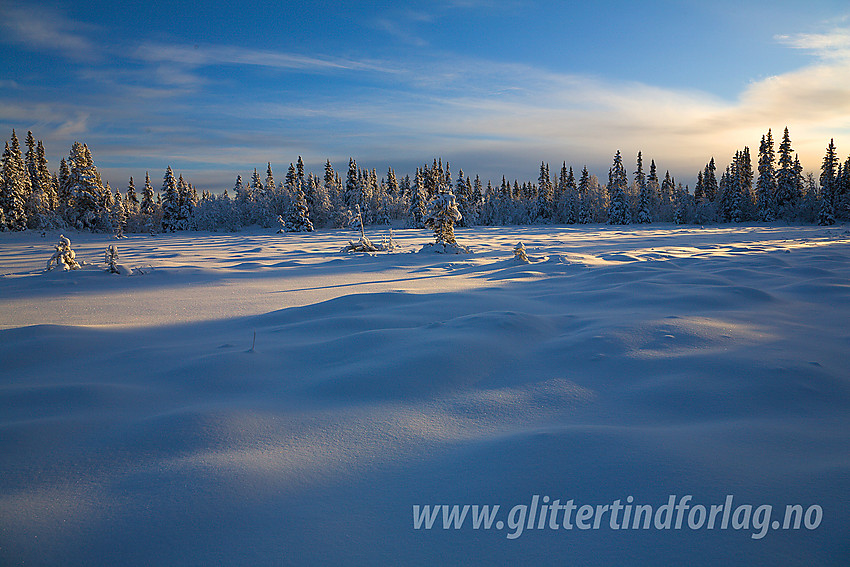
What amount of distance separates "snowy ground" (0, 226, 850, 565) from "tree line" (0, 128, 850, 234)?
2921cm

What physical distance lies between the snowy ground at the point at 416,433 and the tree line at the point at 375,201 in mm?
29213

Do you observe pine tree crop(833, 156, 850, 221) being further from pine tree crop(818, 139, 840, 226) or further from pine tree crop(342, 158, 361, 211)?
pine tree crop(342, 158, 361, 211)

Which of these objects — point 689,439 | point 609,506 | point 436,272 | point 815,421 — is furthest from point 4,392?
point 436,272

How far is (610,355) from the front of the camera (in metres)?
3.67

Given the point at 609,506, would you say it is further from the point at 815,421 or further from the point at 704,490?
the point at 815,421

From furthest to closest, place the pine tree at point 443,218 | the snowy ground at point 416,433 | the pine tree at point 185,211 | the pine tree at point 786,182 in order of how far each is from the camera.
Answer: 1. the pine tree at point 185,211
2. the pine tree at point 786,182
3. the pine tree at point 443,218
4. the snowy ground at point 416,433

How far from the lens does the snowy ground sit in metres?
1.60

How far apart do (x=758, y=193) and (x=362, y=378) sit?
63.1 metres

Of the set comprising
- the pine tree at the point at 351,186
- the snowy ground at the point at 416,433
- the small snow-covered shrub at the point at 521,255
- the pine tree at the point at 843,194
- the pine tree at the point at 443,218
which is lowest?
the snowy ground at the point at 416,433

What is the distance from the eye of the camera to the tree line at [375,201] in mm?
42094

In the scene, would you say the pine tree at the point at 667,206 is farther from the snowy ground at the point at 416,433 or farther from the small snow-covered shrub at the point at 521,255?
the snowy ground at the point at 416,433

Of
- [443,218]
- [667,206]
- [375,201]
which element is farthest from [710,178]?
[443,218]

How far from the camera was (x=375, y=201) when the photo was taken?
65562 mm

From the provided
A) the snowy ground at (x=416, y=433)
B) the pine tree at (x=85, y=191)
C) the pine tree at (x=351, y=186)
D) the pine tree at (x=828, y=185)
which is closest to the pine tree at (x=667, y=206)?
the pine tree at (x=828, y=185)
